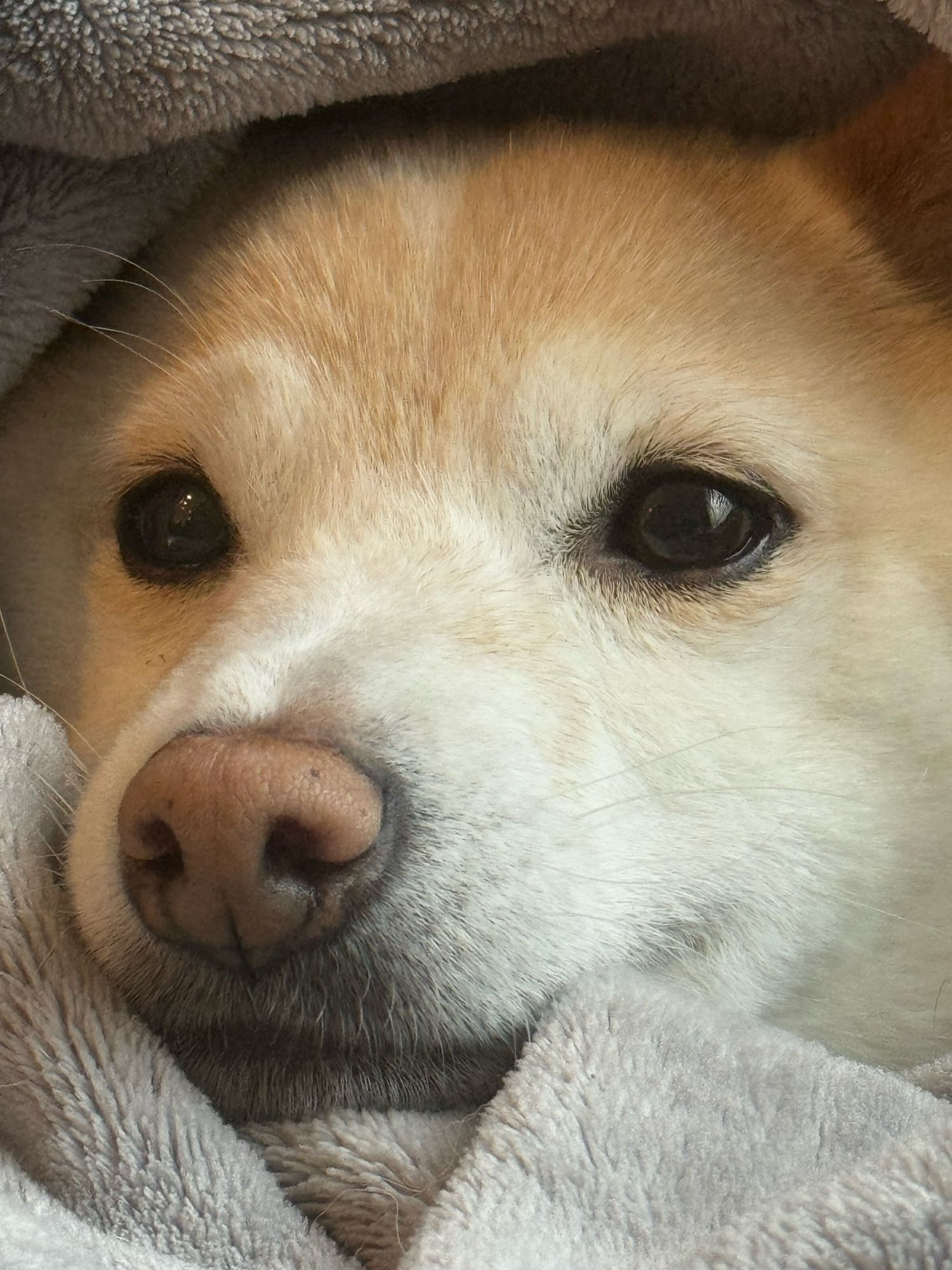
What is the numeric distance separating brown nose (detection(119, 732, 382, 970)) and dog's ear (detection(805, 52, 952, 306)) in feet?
3.15

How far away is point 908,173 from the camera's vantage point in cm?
150

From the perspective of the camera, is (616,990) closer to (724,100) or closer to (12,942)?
(12,942)

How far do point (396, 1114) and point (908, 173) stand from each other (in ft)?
3.89

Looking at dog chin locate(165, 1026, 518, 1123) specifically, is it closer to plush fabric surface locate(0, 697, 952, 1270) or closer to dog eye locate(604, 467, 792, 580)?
plush fabric surface locate(0, 697, 952, 1270)

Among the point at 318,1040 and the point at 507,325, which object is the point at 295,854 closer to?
the point at 318,1040

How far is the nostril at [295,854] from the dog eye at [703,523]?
1.71 feet

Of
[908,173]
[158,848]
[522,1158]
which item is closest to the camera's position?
[522,1158]

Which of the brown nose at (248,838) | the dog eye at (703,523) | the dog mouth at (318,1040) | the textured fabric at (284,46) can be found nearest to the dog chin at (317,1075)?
the dog mouth at (318,1040)

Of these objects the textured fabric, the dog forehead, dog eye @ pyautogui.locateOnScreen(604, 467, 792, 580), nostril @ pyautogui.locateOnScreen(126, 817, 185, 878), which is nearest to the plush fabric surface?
nostril @ pyautogui.locateOnScreen(126, 817, 185, 878)

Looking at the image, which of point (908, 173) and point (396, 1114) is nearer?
point (396, 1114)

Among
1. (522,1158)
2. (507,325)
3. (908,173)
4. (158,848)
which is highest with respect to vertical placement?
(908,173)

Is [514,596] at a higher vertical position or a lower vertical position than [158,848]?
higher

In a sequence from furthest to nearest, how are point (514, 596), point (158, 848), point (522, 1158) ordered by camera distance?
1. point (514, 596)
2. point (158, 848)
3. point (522, 1158)

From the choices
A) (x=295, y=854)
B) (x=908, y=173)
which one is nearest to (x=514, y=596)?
(x=295, y=854)
